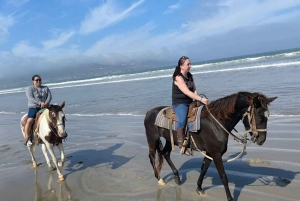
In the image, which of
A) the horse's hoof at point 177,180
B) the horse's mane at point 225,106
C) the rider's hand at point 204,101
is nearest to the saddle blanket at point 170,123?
the horse's mane at point 225,106

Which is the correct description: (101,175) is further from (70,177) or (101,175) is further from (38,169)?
(38,169)

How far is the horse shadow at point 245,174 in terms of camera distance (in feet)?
16.6

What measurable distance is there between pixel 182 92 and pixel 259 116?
59.5 inches

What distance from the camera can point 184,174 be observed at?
6.07 metres

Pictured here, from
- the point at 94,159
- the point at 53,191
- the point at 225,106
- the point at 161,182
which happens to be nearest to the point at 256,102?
the point at 225,106

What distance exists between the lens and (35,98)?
290 inches

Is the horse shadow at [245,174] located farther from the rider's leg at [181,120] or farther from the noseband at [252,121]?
the noseband at [252,121]

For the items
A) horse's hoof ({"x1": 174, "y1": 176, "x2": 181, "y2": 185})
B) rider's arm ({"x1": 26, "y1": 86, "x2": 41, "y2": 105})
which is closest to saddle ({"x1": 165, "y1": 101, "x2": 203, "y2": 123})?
horse's hoof ({"x1": 174, "y1": 176, "x2": 181, "y2": 185})

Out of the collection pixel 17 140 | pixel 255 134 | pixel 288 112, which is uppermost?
pixel 255 134

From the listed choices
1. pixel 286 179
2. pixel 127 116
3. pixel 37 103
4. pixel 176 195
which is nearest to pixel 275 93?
pixel 127 116

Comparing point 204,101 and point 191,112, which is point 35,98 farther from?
point 204,101

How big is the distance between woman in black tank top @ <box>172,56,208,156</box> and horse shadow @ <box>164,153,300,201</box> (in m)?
1.33

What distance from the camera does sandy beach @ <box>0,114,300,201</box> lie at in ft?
16.7

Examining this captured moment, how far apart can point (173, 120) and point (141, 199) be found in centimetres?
163
